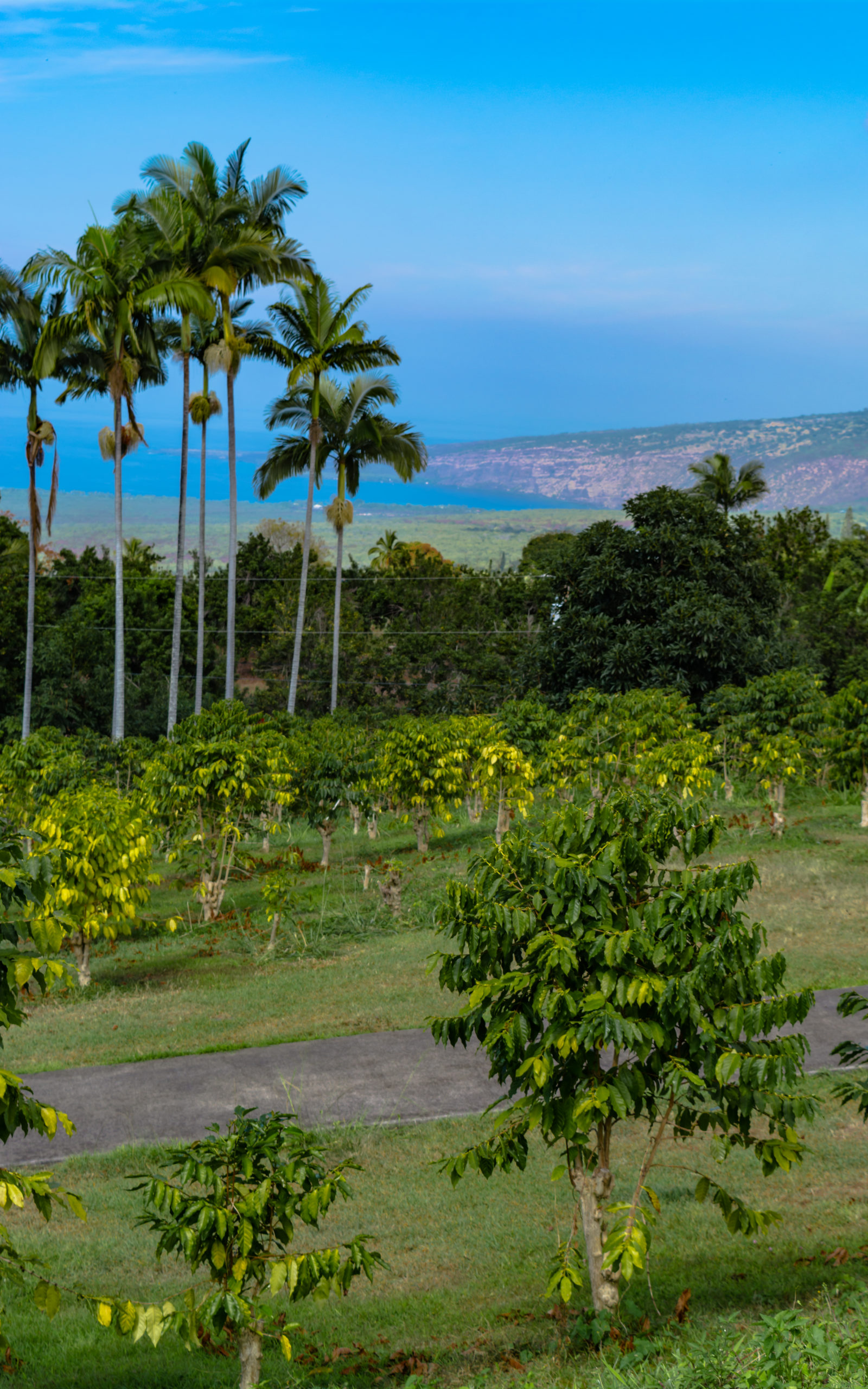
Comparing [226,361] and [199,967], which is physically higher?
[226,361]

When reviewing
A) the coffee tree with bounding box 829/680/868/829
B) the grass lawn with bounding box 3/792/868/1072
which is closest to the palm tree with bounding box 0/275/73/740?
the grass lawn with bounding box 3/792/868/1072

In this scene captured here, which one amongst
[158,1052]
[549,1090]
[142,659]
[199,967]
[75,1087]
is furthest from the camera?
[142,659]

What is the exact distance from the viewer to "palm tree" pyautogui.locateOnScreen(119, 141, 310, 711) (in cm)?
2639

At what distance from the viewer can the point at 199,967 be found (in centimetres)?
1561

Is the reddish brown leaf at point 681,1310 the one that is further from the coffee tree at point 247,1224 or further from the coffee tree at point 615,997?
the coffee tree at point 247,1224

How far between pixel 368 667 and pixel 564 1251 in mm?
41832

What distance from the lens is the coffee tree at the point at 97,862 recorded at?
13.3m

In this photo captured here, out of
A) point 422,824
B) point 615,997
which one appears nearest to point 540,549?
point 422,824

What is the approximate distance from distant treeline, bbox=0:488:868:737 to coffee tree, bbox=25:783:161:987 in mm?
15179

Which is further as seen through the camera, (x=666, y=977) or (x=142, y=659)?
(x=142, y=659)

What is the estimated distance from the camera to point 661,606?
100 feet

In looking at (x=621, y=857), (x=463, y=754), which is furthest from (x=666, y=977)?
(x=463, y=754)

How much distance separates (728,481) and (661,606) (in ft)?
88.6

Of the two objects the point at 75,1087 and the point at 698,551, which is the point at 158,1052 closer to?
the point at 75,1087
